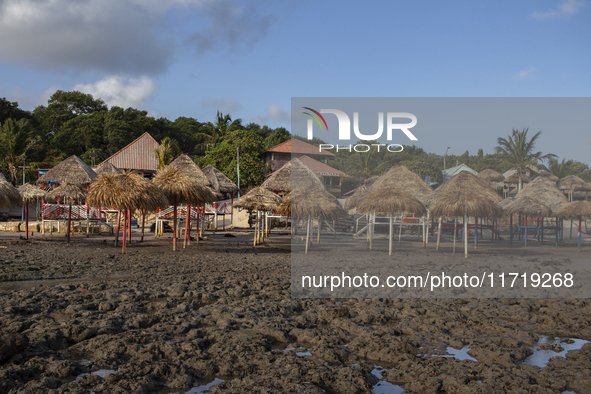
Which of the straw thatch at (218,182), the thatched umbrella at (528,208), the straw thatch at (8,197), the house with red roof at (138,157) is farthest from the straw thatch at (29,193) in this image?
the house with red roof at (138,157)

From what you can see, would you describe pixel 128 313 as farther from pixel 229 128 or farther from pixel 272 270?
pixel 229 128

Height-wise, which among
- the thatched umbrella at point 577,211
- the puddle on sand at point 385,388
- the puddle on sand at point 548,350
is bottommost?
the puddle on sand at point 385,388

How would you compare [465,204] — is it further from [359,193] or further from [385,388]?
[385,388]

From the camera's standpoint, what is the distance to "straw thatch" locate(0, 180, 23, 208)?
1473cm

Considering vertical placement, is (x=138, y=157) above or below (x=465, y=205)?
above

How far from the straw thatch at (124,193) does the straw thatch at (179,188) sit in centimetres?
94

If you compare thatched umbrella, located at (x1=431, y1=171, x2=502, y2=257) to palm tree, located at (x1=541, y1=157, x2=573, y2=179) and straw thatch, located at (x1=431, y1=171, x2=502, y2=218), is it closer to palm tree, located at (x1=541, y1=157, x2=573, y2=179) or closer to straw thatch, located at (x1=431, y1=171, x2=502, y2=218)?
straw thatch, located at (x1=431, y1=171, x2=502, y2=218)

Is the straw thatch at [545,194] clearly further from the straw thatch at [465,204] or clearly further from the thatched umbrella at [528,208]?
the straw thatch at [465,204]

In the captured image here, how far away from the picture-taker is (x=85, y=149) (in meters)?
42.3

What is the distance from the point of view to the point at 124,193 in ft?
39.9

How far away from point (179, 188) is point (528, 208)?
39.8ft

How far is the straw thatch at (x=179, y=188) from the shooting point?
13.6 meters

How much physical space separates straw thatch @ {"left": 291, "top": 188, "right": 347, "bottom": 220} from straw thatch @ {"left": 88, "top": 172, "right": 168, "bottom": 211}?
13.3 feet

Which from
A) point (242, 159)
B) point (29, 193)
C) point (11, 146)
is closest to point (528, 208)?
point (29, 193)
